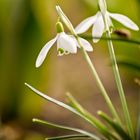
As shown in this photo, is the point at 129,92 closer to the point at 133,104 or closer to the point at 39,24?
the point at 133,104

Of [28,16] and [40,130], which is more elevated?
[28,16]

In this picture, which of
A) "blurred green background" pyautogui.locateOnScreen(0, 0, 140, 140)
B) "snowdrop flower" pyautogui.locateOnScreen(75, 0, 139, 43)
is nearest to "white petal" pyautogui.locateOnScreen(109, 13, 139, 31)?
"snowdrop flower" pyautogui.locateOnScreen(75, 0, 139, 43)

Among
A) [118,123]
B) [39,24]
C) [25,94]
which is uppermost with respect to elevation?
[39,24]

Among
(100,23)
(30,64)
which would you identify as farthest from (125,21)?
(30,64)

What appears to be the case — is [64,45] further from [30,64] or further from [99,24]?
[30,64]

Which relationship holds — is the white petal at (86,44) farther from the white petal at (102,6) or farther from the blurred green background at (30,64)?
the blurred green background at (30,64)

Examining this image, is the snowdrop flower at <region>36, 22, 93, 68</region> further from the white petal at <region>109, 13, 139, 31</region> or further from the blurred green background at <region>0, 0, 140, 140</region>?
the blurred green background at <region>0, 0, 140, 140</region>

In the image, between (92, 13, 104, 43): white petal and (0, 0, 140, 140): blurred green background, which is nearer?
(92, 13, 104, 43): white petal

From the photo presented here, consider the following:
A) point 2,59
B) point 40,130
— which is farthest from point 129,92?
point 2,59
